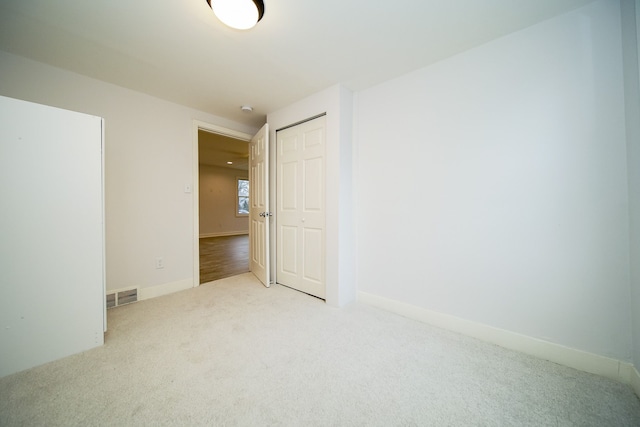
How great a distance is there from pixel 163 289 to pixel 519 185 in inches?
146

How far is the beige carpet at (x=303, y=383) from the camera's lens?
43.0 inches

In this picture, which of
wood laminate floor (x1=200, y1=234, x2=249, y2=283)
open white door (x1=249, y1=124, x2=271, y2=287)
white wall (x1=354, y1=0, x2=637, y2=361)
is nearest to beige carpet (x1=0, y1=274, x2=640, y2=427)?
white wall (x1=354, y1=0, x2=637, y2=361)

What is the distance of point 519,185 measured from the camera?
163 cm

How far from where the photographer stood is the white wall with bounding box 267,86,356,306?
233cm

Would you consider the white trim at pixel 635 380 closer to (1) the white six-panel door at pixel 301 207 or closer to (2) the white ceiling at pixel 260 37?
(1) the white six-panel door at pixel 301 207

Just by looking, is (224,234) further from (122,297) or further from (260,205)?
(122,297)

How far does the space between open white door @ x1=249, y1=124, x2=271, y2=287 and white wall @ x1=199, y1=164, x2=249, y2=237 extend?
4967 millimetres

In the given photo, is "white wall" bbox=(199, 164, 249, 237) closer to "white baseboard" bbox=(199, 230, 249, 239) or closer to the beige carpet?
"white baseboard" bbox=(199, 230, 249, 239)

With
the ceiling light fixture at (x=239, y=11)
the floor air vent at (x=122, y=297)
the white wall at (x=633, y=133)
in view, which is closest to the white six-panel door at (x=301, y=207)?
the ceiling light fixture at (x=239, y=11)

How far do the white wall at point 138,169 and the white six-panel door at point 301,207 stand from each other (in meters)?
1.20

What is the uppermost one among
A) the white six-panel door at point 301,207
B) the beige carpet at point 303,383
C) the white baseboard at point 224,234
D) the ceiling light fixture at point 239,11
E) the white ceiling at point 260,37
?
the white ceiling at point 260,37

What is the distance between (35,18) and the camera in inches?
59.5

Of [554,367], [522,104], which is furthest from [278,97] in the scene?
[554,367]

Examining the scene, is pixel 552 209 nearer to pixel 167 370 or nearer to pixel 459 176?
pixel 459 176
